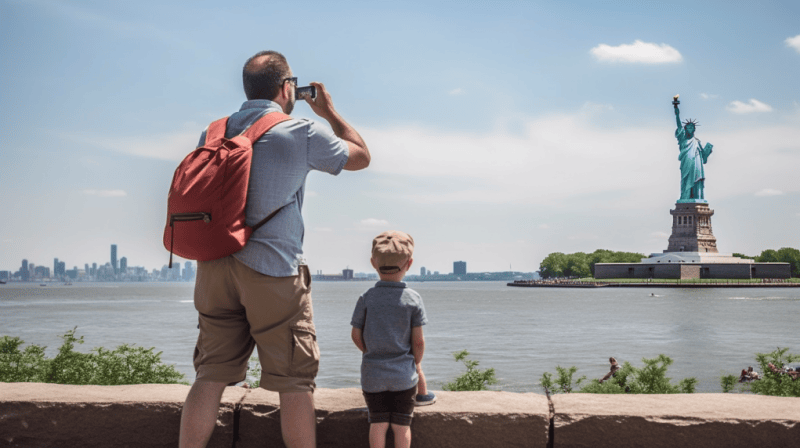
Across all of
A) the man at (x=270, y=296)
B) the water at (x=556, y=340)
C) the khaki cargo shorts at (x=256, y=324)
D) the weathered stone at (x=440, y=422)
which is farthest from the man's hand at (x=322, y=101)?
the water at (x=556, y=340)

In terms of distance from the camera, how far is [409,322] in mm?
3492

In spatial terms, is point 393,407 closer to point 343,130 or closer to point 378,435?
point 378,435

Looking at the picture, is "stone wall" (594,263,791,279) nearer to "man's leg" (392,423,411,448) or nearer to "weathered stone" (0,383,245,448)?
"man's leg" (392,423,411,448)

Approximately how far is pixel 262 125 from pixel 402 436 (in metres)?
1.59

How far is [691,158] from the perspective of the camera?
Result: 80.6 m

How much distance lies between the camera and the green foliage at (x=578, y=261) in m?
136

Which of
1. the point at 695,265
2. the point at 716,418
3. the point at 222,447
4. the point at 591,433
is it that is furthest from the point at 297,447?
the point at 695,265

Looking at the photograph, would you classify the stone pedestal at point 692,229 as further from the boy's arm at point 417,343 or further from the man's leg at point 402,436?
the man's leg at point 402,436

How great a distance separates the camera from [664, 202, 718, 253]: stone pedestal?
80750 millimetres

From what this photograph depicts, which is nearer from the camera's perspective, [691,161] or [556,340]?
[556,340]

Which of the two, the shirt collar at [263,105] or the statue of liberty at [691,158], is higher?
the statue of liberty at [691,158]

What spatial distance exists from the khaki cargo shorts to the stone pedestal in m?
84.2

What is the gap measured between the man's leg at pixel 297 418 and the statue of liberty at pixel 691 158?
8450 cm

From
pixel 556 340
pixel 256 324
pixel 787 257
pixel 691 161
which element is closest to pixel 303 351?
pixel 256 324
